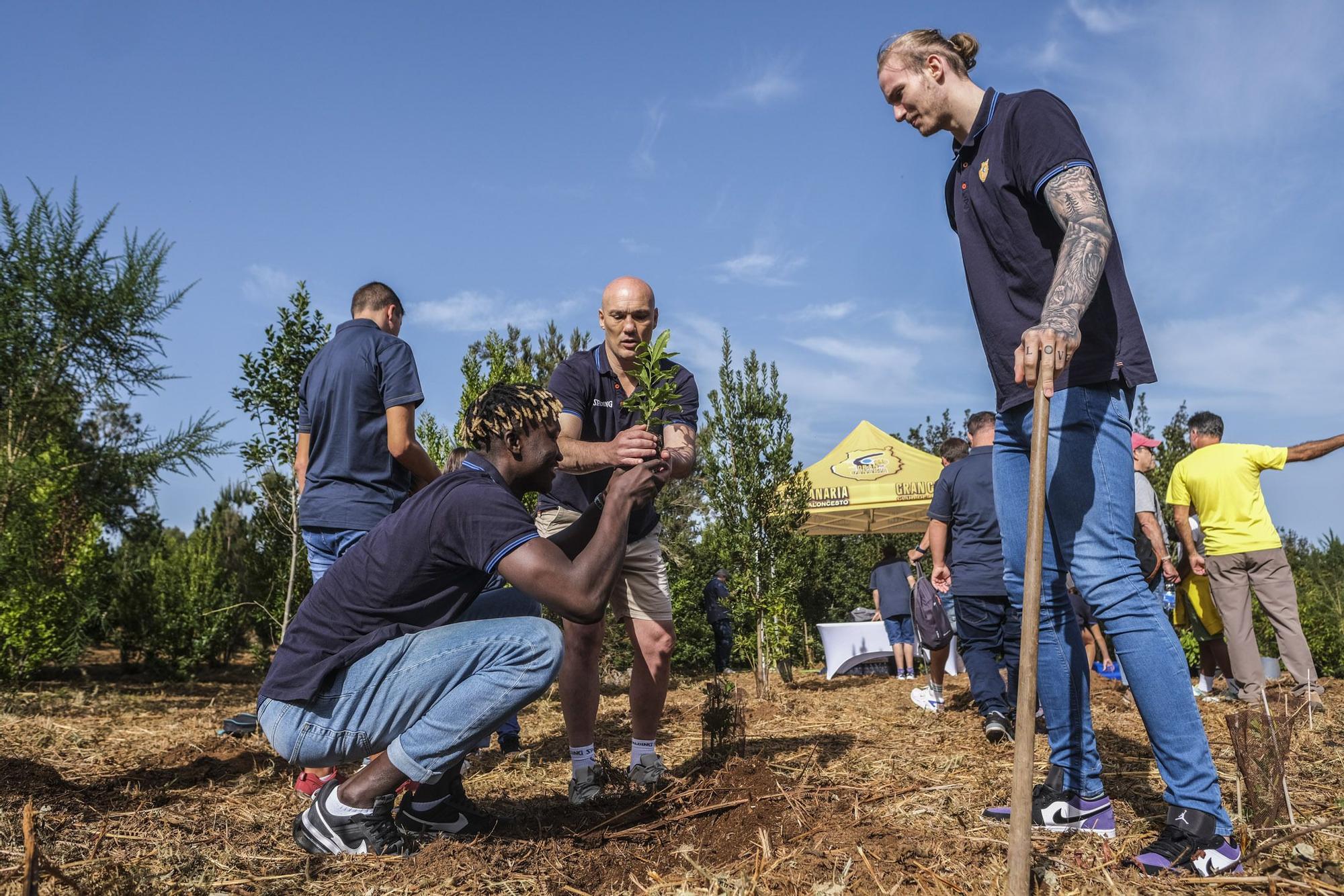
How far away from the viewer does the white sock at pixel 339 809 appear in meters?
2.48

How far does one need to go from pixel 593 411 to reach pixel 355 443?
3.27 feet

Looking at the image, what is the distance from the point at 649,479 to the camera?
2.74 meters

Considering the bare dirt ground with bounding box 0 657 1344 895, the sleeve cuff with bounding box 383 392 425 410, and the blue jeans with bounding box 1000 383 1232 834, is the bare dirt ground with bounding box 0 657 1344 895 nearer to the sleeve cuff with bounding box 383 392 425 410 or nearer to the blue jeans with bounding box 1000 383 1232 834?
the blue jeans with bounding box 1000 383 1232 834

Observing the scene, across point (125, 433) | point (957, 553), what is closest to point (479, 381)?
point (957, 553)

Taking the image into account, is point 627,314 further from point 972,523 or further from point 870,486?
point 870,486

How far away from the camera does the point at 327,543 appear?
3531mm

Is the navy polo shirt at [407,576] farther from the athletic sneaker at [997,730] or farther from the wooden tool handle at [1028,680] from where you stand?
the athletic sneaker at [997,730]

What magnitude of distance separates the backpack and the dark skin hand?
5457mm

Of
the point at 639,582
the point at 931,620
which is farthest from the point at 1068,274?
the point at 931,620

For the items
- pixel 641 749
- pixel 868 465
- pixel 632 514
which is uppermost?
pixel 868 465

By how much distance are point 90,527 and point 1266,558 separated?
10293mm

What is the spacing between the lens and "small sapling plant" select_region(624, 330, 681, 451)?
9.80 ft

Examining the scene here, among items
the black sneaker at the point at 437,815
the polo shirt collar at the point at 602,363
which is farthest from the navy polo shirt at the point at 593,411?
the black sneaker at the point at 437,815

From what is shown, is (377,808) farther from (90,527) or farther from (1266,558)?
(90,527)
